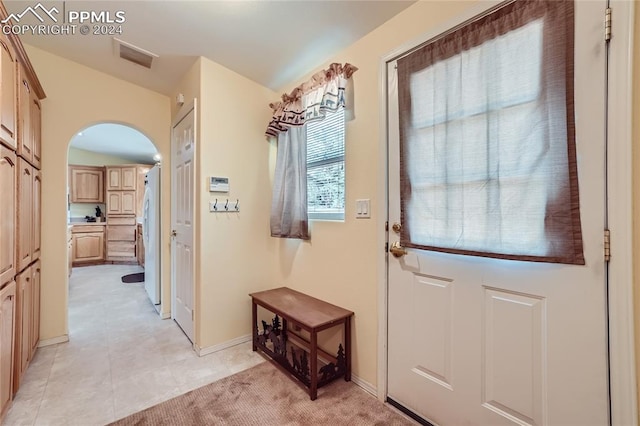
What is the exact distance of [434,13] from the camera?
148 centimetres

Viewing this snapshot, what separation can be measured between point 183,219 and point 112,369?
4.19ft

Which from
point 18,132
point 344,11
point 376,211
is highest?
point 344,11

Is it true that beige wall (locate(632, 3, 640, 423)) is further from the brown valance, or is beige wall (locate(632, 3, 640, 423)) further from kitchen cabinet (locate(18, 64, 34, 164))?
kitchen cabinet (locate(18, 64, 34, 164))

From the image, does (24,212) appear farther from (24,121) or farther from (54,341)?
(54,341)

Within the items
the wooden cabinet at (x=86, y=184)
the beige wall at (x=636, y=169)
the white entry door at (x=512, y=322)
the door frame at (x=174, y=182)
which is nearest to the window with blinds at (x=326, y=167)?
the white entry door at (x=512, y=322)

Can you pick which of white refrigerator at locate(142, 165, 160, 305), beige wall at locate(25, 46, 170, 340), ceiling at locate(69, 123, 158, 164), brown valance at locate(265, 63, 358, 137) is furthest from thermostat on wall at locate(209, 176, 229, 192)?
ceiling at locate(69, 123, 158, 164)

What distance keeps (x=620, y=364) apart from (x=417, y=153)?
1.14 metres

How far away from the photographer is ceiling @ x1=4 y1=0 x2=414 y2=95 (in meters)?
1.70

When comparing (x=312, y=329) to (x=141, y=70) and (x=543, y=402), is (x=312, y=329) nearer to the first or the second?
(x=543, y=402)

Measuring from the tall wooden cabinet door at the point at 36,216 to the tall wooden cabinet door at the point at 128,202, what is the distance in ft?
13.5

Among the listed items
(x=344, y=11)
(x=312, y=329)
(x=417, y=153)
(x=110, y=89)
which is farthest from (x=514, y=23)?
(x=110, y=89)

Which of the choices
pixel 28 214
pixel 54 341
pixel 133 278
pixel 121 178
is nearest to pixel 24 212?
pixel 28 214

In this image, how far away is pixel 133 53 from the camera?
7.63 feet

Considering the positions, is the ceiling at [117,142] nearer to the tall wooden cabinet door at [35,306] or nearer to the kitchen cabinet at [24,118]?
the kitchen cabinet at [24,118]
